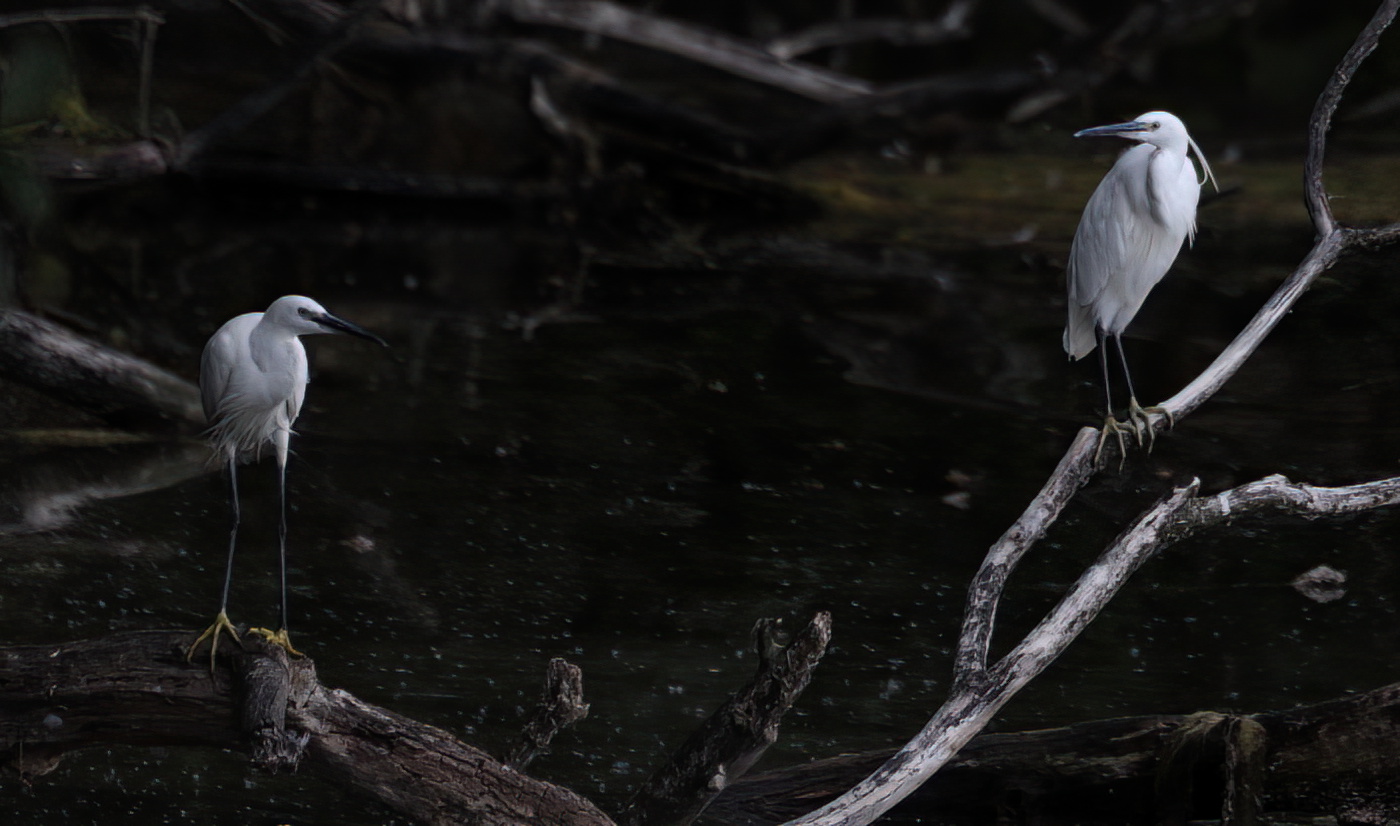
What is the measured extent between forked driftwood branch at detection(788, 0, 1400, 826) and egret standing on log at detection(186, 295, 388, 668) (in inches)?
41.5

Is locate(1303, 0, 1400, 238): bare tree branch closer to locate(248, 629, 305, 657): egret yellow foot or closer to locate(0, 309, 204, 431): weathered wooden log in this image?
locate(248, 629, 305, 657): egret yellow foot

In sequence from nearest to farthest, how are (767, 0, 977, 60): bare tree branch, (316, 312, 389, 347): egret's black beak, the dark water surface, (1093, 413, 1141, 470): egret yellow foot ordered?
1. (316, 312, 389, 347): egret's black beak
2. (1093, 413, 1141, 470): egret yellow foot
3. the dark water surface
4. (767, 0, 977, 60): bare tree branch

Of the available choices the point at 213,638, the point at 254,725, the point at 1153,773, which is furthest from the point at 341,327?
the point at 1153,773

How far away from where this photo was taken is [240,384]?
2.71m

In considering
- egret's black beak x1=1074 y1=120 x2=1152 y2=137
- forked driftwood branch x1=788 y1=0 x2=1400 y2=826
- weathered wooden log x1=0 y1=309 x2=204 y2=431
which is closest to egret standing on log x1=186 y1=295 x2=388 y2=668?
forked driftwood branch x1=788 y1=0 x2=1400 y2=826

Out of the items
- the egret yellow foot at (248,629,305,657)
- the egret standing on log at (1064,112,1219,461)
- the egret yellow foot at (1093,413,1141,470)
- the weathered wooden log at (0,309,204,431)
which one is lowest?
the egret yellow foot at (248,629,305,657)

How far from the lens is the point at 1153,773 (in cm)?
250

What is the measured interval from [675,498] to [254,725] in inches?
80.3

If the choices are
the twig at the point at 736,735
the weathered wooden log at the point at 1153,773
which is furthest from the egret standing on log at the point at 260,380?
the weathered wooden log at the point at 1153,773

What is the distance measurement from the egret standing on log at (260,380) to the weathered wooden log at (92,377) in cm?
173

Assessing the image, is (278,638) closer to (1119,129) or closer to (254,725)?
(254,725)

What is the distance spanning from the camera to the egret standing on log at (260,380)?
8.47ft

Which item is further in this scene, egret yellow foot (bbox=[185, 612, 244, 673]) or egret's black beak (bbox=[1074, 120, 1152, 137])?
egret's black beak (bbox=[1074, 120, 1152, 137])

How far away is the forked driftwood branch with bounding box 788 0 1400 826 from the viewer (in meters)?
2.12
